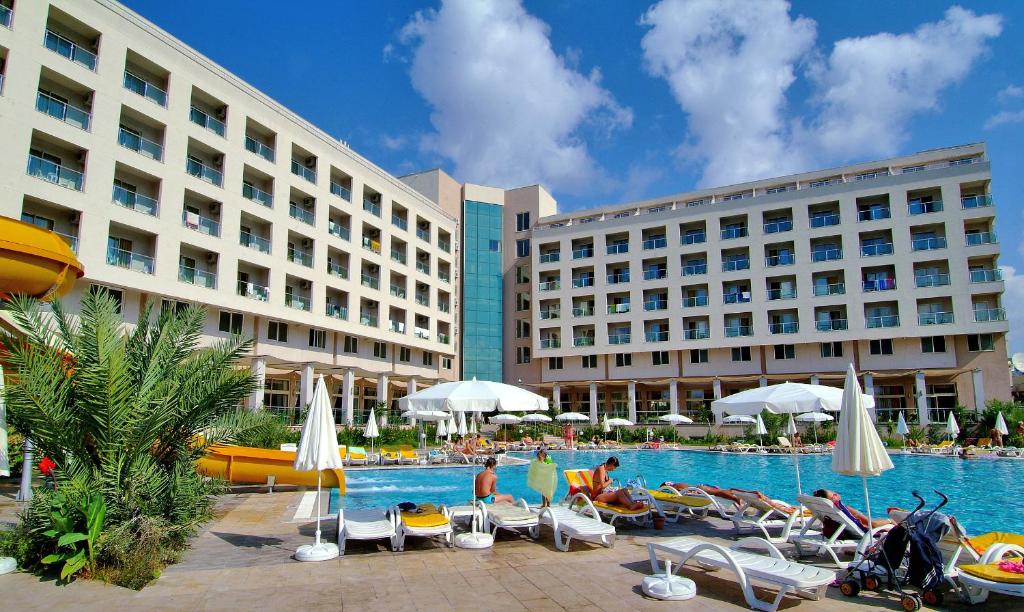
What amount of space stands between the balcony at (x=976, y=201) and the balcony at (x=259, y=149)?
1676 inches

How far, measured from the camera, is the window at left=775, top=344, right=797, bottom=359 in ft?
147

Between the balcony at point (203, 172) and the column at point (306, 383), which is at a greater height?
the balcony at point (203, 172)

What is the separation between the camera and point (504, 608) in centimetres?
611

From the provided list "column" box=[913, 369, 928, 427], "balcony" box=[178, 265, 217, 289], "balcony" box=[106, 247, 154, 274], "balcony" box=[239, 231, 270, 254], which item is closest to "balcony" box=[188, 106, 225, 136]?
"balcony" box=[239, 231, 270, 254]

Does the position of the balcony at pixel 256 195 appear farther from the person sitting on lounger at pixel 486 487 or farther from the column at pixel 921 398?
the column at pixel 921 398

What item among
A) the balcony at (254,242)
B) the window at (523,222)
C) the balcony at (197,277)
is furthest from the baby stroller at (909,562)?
the window at (523,222)

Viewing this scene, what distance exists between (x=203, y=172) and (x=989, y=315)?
45.9 m

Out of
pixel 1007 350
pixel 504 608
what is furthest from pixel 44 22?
pixel 1007 350

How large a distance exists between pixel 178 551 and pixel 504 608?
15.1 ft

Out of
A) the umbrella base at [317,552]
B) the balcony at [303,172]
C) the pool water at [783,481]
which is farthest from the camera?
the balcony at [303,172]

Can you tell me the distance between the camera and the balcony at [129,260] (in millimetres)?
26206

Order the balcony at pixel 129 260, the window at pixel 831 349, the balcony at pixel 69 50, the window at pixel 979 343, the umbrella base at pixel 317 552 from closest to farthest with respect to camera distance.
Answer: the umbrella base at pixel 317 552
the balcony at pixel 69 50
the balcony at pixel 129 260
the window at pixel 979 343
the window at pixel 831 349

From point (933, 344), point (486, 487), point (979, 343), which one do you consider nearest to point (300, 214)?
point (486, 487)

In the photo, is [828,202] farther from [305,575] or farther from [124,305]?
[305,575]
